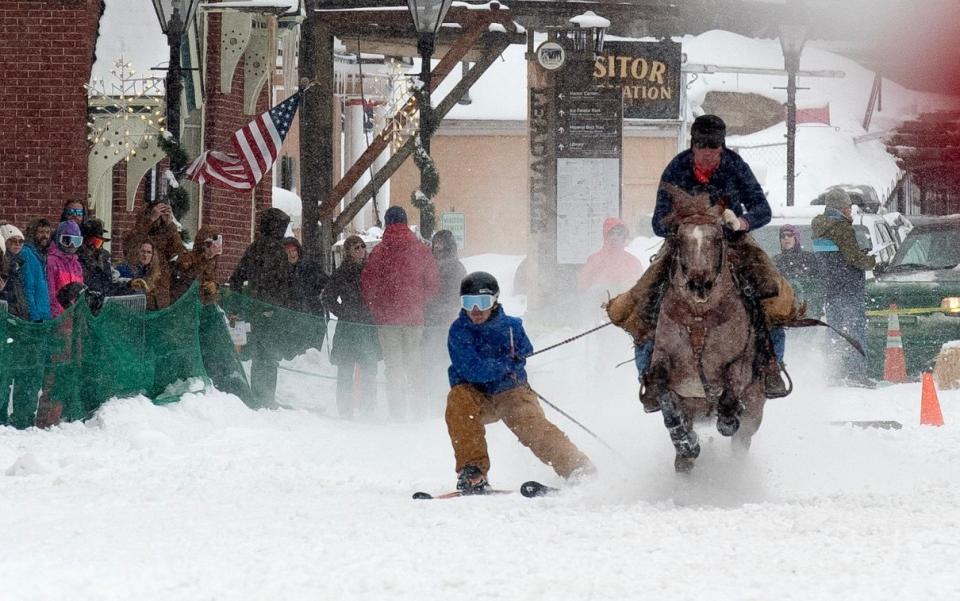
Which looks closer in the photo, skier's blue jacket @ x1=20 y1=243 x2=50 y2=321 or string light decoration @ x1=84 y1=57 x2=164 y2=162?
skier's blue jacket @ x1=20 y1=243 x2=50 y2=321

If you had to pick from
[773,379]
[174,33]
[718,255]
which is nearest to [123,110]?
[174,33]

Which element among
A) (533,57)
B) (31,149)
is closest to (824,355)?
(533,57)

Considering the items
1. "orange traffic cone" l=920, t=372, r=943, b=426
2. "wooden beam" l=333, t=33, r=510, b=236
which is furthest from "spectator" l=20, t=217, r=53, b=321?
"orange traffic cone" l=920, t=372, r=943, b=426

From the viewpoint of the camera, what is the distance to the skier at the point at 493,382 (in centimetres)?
998

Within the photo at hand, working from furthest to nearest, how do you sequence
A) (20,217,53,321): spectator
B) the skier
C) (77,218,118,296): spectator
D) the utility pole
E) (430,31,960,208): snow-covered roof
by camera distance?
(430,31,960,208): snow-covered roof, the utility pole, (77,218,118,296): spectator, (20,217,53,321): spectator, the skier

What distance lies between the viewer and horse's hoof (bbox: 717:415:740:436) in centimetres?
882

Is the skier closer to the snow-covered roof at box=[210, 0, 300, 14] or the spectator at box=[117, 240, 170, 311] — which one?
the spectator at box=[117, 240, 170, 311]

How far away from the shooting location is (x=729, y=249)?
8.84 meters

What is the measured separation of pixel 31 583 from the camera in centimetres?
627

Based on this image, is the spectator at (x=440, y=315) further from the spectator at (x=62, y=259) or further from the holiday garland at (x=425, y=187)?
the spectator at (x=62, y=259)

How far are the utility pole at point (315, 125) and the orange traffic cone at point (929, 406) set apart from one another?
28.6 feet

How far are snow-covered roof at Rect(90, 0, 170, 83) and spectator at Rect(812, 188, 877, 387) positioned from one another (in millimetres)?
7996

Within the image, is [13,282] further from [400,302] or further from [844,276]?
[844,276]

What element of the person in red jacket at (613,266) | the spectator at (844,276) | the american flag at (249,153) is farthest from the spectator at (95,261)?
the spectator at (844,276)
